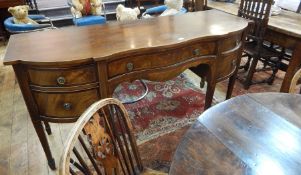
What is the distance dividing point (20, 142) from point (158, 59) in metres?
1.39

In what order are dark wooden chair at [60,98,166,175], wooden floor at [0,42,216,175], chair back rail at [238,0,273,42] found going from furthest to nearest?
1. chair back rail at [238,0,273,42]
2. wooden floor at [0,42,216,175]
3. dark wooden chair at [60,98,166,175]

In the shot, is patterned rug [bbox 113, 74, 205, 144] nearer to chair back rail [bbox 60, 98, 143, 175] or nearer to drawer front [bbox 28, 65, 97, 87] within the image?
drawer front [bbox 28, 65, 97, 87]

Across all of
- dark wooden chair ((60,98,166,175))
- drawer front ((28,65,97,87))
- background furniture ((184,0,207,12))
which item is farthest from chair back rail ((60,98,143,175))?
background furniture ((184,0,207,12))

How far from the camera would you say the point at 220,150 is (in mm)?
797

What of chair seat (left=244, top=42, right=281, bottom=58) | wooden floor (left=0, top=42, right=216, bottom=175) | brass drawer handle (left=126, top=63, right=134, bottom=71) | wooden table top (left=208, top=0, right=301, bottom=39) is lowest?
wooden floor (left=0, top=42, right=216, bottom=175)

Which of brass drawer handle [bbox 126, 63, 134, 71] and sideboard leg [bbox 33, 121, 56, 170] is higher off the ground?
brass drawer handle [bbox 126, 63, 134, 71]

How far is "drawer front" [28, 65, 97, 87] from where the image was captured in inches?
47.9

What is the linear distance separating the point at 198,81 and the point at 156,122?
0.91 metres

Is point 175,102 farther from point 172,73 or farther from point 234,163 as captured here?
point 234,163

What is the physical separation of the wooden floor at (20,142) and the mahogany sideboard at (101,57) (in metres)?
0.18

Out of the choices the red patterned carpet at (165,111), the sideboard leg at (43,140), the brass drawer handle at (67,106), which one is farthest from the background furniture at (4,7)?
the brass drawer handle at (67,106)

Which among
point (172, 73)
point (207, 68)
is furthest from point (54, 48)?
point (207, 68)

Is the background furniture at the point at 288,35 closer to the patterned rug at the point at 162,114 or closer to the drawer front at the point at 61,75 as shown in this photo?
the patterned rug at the point at 162,114

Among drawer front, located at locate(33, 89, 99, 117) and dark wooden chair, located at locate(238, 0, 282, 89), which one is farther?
dark wooden chair, located at locate(238, 0, 282, 89)
